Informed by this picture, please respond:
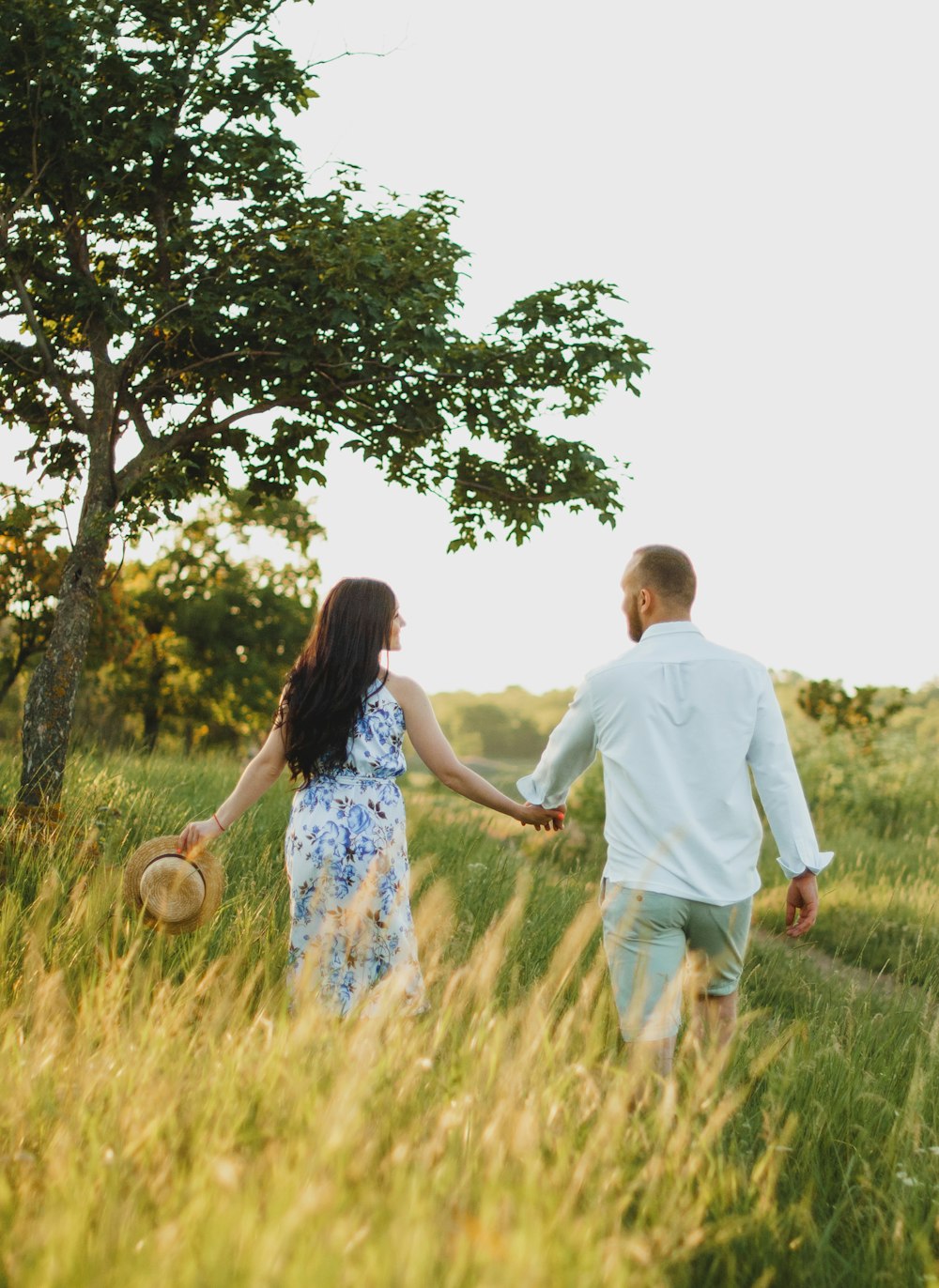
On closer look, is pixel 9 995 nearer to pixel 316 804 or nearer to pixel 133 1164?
pixel 316 804

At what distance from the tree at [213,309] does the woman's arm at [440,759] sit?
402cm

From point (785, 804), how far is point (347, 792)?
168cm

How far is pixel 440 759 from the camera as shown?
178 inches

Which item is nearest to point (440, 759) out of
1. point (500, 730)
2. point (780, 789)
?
point (780, 789)

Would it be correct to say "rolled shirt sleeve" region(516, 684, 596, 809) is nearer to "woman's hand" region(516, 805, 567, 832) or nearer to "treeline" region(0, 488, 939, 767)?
"woman's hand" region(516, 805, 567, 832)

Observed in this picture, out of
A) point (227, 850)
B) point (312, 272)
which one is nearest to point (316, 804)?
point (227, 850)

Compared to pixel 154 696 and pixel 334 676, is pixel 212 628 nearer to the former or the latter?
pixel 154 696

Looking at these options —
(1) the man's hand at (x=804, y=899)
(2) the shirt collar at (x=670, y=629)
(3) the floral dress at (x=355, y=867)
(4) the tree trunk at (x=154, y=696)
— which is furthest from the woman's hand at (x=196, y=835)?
(4) the tree trunk at (x=154, y=696)

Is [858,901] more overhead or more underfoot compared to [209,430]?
more underfoot

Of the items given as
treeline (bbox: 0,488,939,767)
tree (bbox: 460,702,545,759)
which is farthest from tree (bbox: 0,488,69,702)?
tree (bbox: 460,702,545,759)

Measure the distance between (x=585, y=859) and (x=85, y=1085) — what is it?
10508 mm

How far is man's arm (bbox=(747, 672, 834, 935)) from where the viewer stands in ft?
13.1

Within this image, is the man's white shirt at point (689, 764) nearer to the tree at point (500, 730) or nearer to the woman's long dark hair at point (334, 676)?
the woman's long dark hair at point (334, 676)

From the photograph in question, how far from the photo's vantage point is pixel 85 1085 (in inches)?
108
